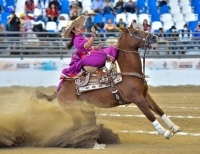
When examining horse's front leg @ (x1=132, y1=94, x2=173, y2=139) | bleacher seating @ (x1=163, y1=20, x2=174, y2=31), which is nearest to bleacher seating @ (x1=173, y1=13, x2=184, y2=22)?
bleacher seating @ (x1=163, y1=20, x2=174, y2=31)

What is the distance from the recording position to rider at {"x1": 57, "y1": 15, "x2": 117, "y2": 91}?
8.11 meters

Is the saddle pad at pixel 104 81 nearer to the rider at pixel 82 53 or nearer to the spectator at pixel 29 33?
the rider at pixel 82 53

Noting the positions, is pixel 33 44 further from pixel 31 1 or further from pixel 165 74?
pixel 165 74

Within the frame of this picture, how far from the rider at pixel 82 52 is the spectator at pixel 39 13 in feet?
37.0

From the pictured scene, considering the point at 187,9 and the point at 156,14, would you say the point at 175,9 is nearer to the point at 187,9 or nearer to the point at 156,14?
the point at 187,9

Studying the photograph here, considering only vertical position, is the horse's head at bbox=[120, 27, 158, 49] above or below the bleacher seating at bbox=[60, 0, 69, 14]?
above

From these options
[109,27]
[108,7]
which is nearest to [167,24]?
[108,7]

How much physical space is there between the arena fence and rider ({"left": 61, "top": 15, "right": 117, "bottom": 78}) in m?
7.92

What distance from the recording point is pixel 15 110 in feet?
29.3

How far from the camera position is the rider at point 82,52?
8109 millimetres

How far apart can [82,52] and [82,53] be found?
2 cm

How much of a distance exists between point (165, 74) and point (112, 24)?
3.47 metres

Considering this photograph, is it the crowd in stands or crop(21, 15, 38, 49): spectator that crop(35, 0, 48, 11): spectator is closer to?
the crowd in stands

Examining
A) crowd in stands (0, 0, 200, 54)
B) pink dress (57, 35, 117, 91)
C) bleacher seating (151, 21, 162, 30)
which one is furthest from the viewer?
bleacher seating (151, 21, 162, 30)
